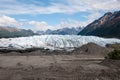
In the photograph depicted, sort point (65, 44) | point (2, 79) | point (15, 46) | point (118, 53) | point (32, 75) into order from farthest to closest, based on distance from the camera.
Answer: point (65, 44), point (15, 46), point (118, 53), point (32, 75), point (2, 79)

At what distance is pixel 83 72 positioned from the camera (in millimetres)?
30125

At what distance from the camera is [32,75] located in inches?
1125

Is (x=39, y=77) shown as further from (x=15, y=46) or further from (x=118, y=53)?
(x=15, y=46)

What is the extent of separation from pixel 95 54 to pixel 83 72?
2398 centimetres

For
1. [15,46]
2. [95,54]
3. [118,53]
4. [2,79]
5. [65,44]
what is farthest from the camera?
[65,44]

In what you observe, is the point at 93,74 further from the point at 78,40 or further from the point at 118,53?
the point at 78,40

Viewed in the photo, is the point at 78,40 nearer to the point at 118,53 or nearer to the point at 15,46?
the point at 15,46

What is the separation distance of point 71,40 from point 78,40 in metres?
1.97

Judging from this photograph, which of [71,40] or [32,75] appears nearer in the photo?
[32,75]

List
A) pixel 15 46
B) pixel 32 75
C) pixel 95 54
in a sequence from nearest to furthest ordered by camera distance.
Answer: pixel 32 75, pixel 95 54, pixel 15 46

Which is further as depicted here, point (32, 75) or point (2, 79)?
Answer: point (32, 75)

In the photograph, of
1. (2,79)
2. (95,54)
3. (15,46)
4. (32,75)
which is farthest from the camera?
(15,46)

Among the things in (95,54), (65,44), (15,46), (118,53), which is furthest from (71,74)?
(65,44)

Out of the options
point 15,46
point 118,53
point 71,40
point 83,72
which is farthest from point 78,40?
point 83,72
